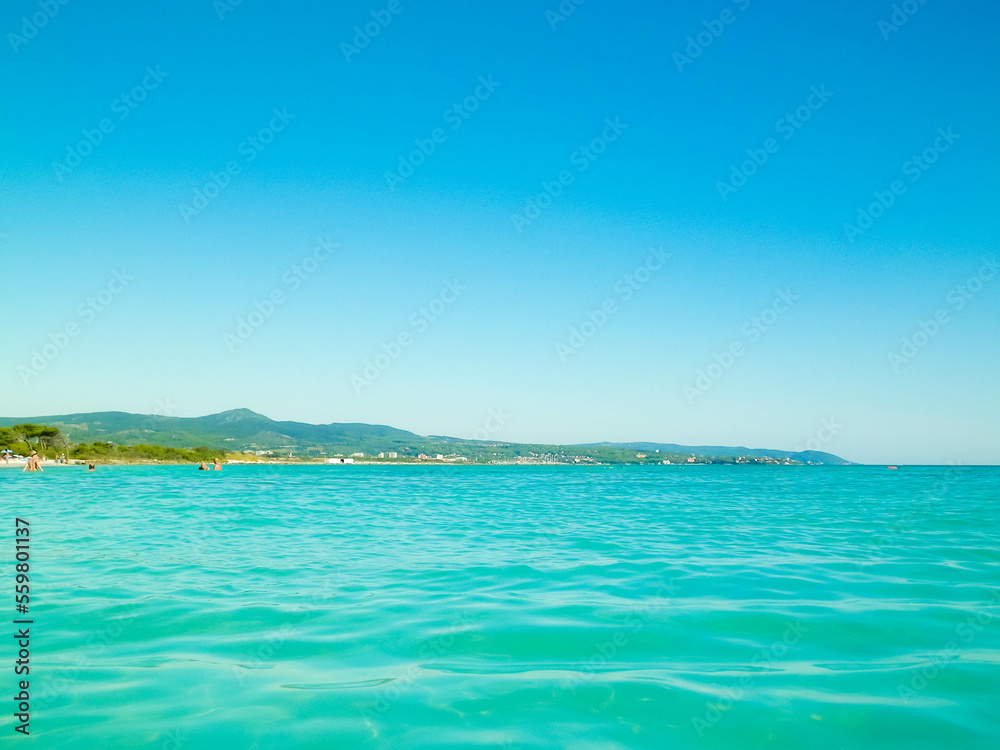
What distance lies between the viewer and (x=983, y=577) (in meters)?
11.6

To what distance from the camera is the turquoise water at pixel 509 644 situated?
5348 millimetres

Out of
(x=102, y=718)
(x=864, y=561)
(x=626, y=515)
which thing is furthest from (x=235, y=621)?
(x=626, y=515)

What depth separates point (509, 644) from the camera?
296 inches

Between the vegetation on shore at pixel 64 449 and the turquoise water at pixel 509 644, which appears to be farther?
the vegetation on shore at pixel 64 449

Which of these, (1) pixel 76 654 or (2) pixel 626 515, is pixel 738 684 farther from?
(2) pixel 626 515

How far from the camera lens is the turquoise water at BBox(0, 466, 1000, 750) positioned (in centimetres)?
535
